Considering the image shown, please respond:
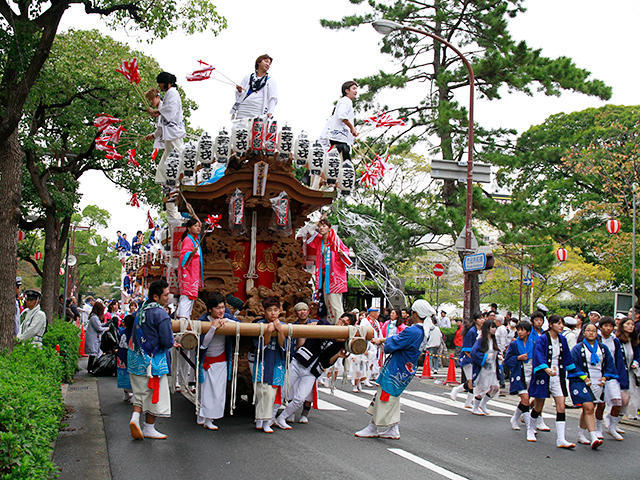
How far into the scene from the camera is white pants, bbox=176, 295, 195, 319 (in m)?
9.45

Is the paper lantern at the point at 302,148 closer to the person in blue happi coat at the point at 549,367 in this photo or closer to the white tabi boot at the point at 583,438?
the person in blue happi coat at the point at 549,367

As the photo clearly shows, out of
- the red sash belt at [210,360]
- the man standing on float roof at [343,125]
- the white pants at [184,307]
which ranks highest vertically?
the man standing on float roof at [343,125]

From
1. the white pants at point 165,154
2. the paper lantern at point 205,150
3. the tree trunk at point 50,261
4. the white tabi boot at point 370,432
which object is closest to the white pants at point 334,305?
the white tabi boot at point 370,432

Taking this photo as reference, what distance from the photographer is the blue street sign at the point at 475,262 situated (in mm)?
15294

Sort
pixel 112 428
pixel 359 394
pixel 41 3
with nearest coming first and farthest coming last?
pixel 112 428 → pixel 41 3 → pixel 359 394

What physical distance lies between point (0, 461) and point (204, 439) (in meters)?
3.94

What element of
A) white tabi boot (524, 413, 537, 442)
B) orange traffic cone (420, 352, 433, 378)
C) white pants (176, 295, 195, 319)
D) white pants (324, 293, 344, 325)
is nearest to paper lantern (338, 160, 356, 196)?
white pants (324, 293, 344, 325)

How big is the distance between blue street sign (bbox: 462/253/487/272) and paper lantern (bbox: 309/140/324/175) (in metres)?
6.83

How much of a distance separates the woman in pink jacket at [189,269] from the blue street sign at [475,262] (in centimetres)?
790

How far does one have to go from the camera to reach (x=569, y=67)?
22.1 metres

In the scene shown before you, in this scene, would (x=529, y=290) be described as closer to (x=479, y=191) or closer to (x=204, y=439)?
(x=479, y=191)

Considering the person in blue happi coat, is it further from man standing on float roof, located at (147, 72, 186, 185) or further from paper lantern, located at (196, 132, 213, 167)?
man standing on float roof, located at (147, 72, 186, 185)

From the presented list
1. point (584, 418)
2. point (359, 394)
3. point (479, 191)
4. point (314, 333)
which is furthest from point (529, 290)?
point (314, 333)

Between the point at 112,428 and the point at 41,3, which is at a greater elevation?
the point at 41,3
